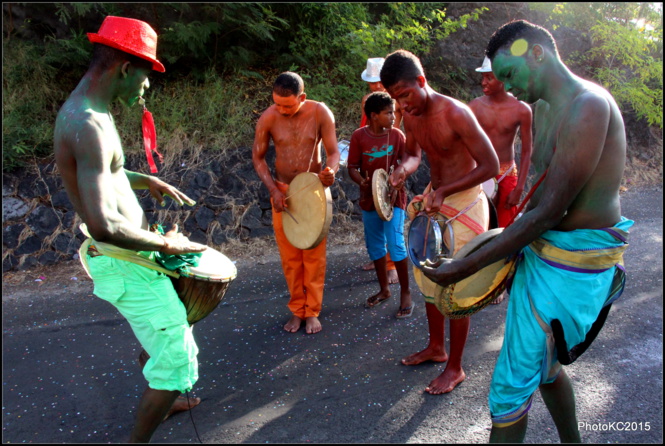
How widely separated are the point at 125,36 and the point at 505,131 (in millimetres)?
3636

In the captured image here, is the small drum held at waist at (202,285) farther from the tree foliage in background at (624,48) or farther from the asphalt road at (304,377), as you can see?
the tree foliage in background at (624,48)

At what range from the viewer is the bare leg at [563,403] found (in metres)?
2.53

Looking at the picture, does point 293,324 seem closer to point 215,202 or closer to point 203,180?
point 215,202

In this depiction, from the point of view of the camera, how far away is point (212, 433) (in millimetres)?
3096

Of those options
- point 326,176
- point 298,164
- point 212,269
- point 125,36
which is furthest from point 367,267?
point 125,36

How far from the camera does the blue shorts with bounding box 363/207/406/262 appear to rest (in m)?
4.70

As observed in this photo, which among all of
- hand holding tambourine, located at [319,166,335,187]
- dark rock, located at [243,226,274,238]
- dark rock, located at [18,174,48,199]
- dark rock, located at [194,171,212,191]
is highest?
hand holding tambourine, located at [319,166,335,187]

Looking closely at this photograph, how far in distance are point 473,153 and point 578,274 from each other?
132 cm

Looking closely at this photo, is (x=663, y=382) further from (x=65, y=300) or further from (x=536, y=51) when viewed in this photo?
(x=65, y=300)

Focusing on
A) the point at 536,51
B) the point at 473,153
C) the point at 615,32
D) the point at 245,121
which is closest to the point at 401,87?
the point at 473,153

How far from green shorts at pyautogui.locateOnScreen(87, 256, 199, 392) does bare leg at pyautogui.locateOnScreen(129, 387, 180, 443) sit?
0.12 ft

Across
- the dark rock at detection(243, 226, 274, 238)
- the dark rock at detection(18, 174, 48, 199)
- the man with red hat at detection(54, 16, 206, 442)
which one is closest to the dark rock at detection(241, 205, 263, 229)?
the dark rock at detection(243, 226, 274, 238)

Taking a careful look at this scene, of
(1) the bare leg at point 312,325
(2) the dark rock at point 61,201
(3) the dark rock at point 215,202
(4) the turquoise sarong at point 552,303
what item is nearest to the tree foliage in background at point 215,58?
(2) the dark rock at point 61,201

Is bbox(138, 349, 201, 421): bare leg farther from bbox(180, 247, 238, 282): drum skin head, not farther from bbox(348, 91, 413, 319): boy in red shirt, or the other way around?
bbox(348, 91, 413, 319): boy in red shirt
